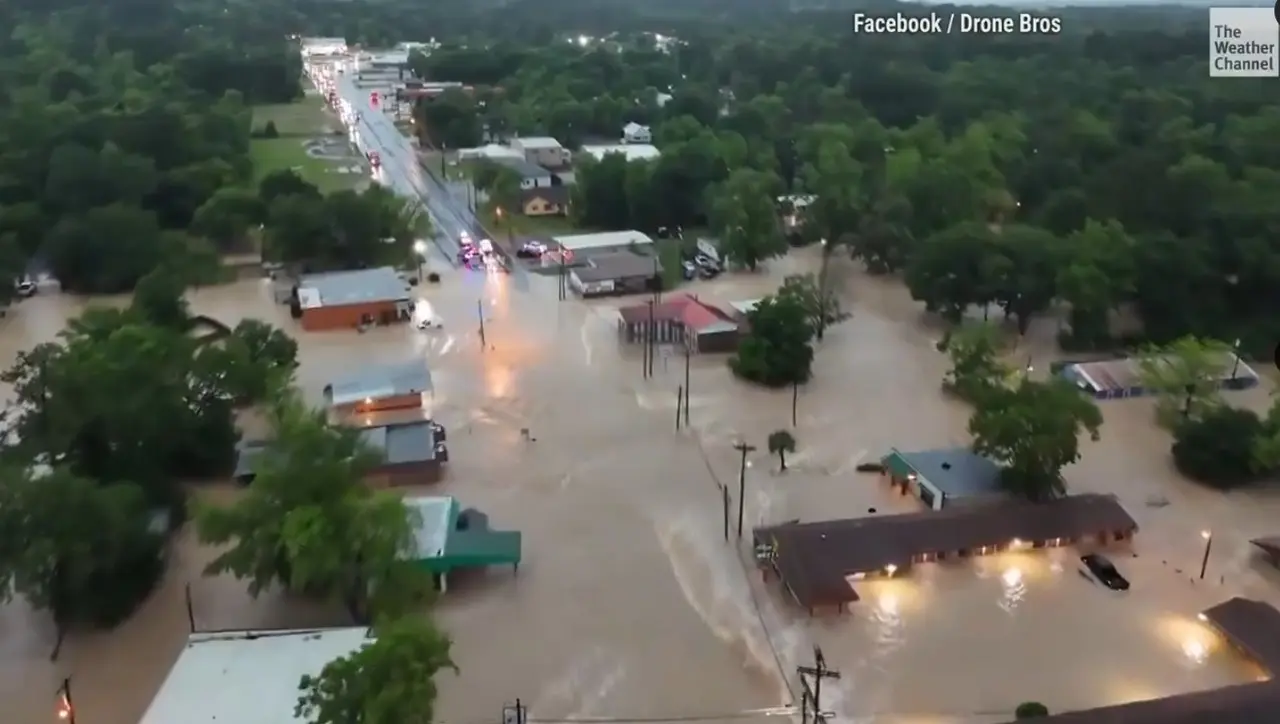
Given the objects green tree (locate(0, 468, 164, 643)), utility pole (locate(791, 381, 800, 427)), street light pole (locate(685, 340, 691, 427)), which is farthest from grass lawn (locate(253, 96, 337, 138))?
green tree (locate(0, 468, 164, 643))

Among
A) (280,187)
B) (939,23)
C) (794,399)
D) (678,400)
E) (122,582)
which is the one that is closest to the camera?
(122,582)

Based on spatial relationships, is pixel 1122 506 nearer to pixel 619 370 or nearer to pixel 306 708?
pixel 619 370

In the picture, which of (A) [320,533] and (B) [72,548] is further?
(B) [72,548]

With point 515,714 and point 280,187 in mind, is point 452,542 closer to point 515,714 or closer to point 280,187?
point 515,714

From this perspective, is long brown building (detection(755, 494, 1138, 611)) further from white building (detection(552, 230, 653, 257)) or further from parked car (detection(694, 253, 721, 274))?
white building (detection(552, 230, 653, 257))

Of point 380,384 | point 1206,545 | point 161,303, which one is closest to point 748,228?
point 380,384

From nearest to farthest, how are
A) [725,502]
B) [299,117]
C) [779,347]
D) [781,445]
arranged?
[725,502] → [781,445] → [779,347] → [299,117]
